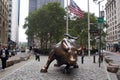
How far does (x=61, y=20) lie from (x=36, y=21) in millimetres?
5865

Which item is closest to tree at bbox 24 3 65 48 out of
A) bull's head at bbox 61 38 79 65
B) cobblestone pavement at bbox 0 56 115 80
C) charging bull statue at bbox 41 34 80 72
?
cobblestone pavement at bbox 0 56 115 80

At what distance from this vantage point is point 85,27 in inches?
2653

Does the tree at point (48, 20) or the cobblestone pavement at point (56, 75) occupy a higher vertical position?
the tree at point (48, 20)

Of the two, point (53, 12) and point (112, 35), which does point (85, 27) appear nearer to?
point (53, 12)

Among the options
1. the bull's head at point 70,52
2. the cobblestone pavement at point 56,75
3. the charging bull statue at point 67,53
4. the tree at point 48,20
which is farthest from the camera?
the tree at point 48,20

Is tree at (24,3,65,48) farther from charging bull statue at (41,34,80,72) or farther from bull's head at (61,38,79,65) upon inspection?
bull's head at (61,38,79,65)

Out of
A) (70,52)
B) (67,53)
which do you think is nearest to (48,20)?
(67,53)

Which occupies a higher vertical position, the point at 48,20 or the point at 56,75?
the point at 48,20

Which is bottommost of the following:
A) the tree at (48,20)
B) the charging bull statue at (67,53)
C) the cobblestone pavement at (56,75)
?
the cobblestone pavement at (56,75)

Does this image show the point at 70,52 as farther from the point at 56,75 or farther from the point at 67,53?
the point at 56,75

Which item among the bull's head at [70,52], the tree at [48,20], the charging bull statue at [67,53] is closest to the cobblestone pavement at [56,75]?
the charging bull statue at [67,53]

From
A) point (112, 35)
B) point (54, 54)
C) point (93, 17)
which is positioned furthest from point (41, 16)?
point (112, 35)

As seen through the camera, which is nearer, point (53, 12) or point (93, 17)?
point (53, 12)

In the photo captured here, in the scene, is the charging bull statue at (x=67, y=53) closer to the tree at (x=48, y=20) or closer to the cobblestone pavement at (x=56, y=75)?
the cobblestone pavement at (x=56, y=75)
